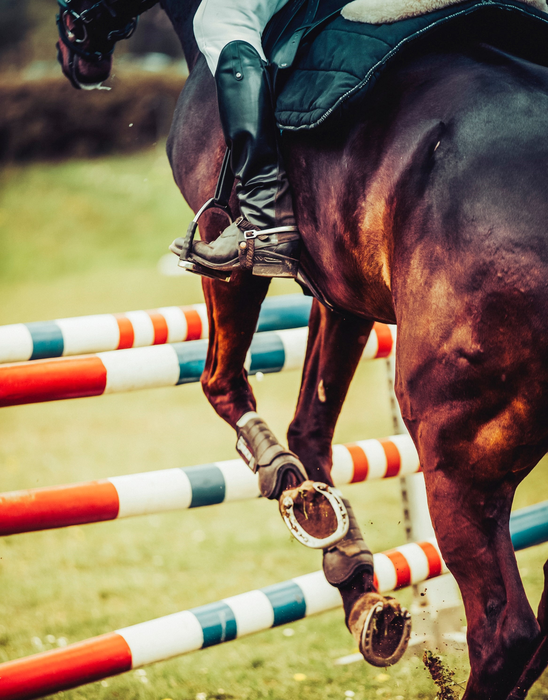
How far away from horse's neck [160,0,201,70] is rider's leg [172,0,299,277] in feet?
1.79

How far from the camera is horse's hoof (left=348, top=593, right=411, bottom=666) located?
2504 millimetres

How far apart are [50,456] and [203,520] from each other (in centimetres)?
203

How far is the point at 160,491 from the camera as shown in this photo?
9.27 feet

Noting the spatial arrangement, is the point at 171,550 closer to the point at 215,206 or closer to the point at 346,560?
the point at 346,560

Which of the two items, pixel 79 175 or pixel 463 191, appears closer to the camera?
pixel 463 191

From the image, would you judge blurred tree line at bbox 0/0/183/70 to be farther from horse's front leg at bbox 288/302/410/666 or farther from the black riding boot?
the black riding boot

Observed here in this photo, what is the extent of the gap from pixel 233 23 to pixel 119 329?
122 cm

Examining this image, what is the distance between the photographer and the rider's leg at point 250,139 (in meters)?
2.21

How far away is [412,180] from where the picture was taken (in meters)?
1.86

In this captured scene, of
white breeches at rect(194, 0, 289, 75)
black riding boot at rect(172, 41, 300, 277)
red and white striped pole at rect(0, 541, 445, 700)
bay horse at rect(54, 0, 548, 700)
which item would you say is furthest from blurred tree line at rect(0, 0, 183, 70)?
bay horse at rect(54, 0, 548, 700)

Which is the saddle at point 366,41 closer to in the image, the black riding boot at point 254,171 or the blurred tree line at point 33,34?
the black riding boot at point 254,171

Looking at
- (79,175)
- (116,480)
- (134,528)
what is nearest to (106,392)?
(116,480)

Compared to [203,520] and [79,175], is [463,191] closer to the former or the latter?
[203,520]

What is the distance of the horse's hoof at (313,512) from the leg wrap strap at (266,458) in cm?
7
